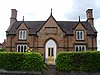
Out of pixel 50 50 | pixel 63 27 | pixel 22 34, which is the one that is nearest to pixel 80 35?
pixel 63 27

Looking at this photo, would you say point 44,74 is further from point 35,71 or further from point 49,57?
point 49,57

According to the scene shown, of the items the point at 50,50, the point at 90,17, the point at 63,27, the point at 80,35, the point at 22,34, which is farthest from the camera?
the point at 90,17

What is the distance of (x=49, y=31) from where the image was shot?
41.1 metres

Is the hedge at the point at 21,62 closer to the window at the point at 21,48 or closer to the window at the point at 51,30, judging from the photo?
the window at the point at 21,48

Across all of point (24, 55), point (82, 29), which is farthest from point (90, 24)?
point (24, 55)

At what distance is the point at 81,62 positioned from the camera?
2925 cm

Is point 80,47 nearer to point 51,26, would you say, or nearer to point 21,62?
point 51,26

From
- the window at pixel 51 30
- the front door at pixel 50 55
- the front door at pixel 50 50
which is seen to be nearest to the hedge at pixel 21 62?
the front door at pixel 50 55

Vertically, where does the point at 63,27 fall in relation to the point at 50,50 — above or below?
above

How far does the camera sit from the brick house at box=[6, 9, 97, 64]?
40812 millimetres

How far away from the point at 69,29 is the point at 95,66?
15.4m

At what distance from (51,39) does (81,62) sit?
12.7 meters

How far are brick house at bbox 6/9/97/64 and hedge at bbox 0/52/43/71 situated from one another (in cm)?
1066

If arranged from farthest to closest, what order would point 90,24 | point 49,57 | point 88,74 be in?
point 90,24, point 49,57, point 88,74
